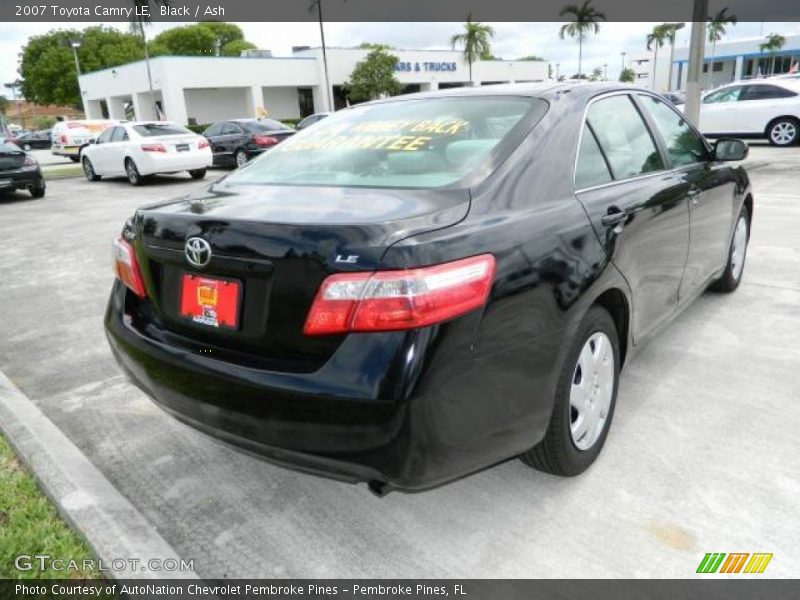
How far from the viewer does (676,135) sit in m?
3.72

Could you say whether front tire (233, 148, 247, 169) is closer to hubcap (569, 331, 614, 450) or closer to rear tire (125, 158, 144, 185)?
rear tire (125, 158, 144, 185)

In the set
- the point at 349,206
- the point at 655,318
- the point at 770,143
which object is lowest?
the point at 770,143

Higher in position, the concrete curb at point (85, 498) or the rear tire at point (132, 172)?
the concrete curb at point (85, 498)

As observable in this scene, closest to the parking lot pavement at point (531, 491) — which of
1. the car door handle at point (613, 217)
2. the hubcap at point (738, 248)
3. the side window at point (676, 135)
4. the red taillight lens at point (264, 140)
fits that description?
the hubcap at point (738, 248)

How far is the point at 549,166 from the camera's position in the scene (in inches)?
96.3

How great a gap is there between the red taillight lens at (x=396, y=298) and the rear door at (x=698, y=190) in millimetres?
2033

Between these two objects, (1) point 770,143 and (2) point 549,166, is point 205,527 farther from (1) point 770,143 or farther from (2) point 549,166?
(1) point 770,143

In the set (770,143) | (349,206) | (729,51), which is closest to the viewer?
(349,206)

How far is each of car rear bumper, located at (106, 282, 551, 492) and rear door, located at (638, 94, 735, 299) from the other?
1.90 meters

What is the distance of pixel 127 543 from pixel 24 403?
1.57m

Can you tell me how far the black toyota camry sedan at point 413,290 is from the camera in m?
1.85

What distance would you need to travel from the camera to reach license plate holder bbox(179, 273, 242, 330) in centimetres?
211

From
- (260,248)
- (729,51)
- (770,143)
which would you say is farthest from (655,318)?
(729,51)

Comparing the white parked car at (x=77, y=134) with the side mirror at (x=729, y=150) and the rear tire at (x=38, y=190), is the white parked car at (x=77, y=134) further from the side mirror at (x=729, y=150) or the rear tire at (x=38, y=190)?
the side mirror at (x=729, y=150)
